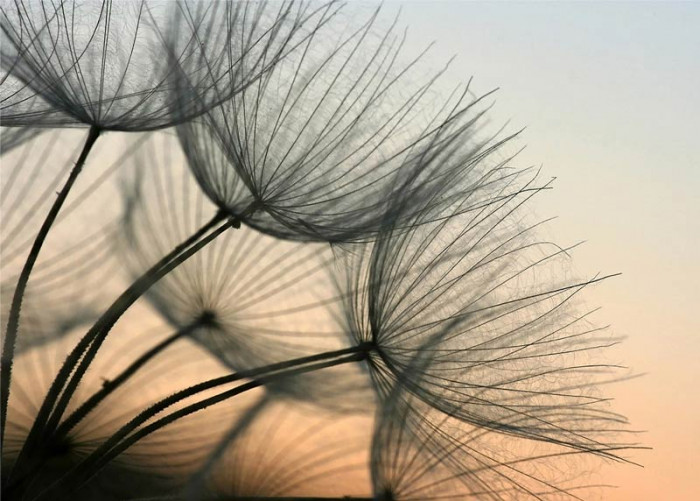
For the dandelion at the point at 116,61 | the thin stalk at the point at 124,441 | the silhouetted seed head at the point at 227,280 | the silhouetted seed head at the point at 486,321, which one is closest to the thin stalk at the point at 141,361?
the silhouetted seed head at the point at 227,280

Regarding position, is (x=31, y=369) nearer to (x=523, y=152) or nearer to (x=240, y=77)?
(x=240, y=77)

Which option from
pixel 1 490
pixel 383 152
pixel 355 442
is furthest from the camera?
pixel 355 442

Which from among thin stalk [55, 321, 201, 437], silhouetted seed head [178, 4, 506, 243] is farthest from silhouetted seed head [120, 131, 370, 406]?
silhouetted seed head [178, 4, 506, 243]

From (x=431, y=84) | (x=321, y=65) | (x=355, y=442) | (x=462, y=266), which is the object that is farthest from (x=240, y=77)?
(x=355, y=442)

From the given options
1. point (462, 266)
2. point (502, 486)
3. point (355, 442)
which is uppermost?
point (462, 266)

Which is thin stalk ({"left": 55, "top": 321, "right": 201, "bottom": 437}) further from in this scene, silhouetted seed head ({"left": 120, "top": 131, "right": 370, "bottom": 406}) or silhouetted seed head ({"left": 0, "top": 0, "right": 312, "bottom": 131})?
silhouetted seed head ({"left": 0, "top": 0, "right": 312, "bottom": 131})

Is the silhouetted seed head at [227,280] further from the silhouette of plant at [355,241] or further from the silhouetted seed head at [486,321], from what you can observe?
the silhouetted seed head at [486,321]

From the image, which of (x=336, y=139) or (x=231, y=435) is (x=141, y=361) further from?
(x=336, y=139)
